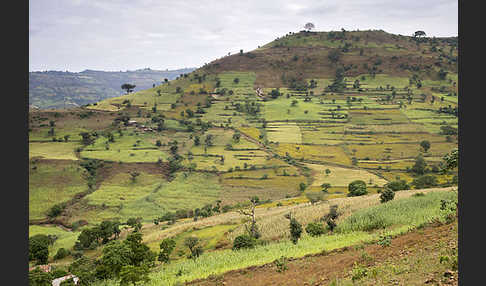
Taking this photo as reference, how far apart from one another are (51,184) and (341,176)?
248ft

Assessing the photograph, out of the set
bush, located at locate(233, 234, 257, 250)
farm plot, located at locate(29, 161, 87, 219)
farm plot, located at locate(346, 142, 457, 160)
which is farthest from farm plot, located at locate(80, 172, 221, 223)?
farm plot, located at locate(346, 142, 457, 160)

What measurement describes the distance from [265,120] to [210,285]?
4308 inches

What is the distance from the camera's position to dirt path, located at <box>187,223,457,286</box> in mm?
15031

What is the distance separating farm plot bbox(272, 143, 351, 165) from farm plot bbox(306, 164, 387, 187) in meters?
5.66

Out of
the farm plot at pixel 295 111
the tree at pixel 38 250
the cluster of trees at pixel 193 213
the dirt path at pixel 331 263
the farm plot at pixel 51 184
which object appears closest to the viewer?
the dirt path at pixel 331 263

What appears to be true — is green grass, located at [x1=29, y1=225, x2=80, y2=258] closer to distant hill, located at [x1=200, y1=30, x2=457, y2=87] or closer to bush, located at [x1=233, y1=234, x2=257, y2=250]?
bush, located at [x1=233, y1=234, x2=257, y2=250]

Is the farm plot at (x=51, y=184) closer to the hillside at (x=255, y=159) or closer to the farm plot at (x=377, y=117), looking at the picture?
the hillside at (x=255, y=159)

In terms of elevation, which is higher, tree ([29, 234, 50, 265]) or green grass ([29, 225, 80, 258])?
tree ([29, 234, 50, 265])

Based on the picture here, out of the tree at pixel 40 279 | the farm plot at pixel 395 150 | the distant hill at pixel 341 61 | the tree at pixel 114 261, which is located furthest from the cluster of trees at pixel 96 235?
the distant hill at pixel 341 61

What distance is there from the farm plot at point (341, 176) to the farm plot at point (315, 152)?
5663 millimetres

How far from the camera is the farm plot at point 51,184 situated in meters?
67.1

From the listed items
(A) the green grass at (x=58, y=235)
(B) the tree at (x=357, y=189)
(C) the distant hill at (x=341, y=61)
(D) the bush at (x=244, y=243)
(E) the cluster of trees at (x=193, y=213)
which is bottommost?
(A) the green grass at (x=58, y=235)

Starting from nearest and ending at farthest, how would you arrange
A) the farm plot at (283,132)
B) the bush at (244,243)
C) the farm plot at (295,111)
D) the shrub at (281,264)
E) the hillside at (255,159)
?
the shrub at (281,264) → the bush at (244,243) → the hillside at (255,159) → the farm plot at (283,132) → the farm plot at (295,111)

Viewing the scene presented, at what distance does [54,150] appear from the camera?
3654 inches
